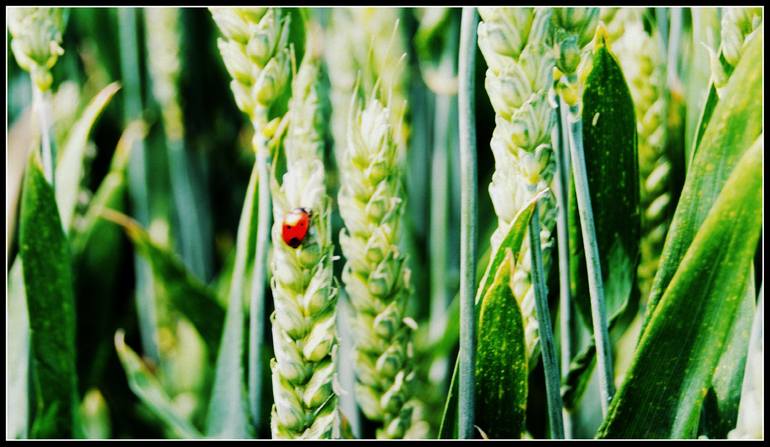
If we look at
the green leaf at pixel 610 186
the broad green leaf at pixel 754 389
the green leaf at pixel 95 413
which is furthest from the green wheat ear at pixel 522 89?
the green leaf at pixel 95 413

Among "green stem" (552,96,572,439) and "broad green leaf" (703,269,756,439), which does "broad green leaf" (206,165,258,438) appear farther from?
"broad green leaf" (703,269,756,439)

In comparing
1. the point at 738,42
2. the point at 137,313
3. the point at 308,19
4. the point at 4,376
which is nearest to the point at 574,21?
the point at 738,42

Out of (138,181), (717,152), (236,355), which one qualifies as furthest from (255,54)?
(138,181)

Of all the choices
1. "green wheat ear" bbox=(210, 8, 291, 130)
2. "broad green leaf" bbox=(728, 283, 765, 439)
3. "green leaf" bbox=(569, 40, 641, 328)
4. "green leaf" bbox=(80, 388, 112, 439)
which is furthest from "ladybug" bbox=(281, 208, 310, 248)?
"green leaf" bbox=(80, 388, 112, 439)

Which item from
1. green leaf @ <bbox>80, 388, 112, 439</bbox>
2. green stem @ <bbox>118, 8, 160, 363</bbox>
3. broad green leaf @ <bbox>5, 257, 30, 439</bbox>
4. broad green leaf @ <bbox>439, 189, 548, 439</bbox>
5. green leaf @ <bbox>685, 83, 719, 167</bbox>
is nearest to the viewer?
broad green leaf @ <bbox>439, 189, 548, 439</bbox>

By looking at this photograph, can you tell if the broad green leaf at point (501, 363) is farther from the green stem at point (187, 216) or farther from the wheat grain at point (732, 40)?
the green stem at point (187, 216)

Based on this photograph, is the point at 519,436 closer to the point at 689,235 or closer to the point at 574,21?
the point at 689,235
